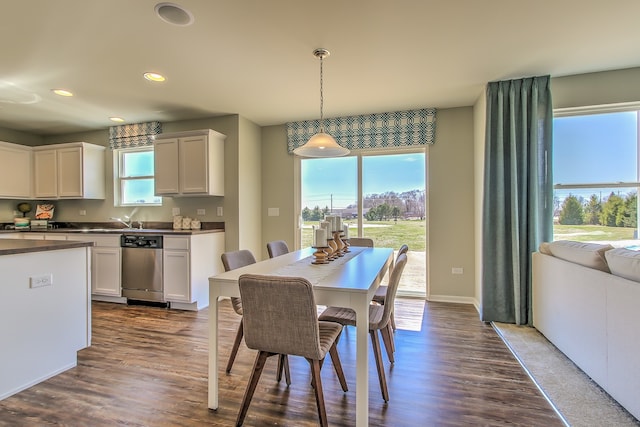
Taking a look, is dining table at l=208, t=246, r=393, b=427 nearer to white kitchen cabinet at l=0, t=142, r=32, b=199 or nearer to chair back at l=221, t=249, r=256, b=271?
chair back at l=221, t=249, r=256, b=271

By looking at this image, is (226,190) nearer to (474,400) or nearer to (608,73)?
(474,400)

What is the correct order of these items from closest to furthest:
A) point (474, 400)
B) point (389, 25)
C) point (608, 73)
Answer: point (474, 400)
point (389, 25)
point (608, 73)

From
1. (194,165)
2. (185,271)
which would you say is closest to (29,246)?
(185,271)

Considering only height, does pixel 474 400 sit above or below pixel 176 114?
below

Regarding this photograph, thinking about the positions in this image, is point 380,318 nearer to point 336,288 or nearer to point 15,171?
point 336,288

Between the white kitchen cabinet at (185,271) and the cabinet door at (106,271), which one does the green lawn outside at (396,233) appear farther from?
the cabinet door at (106,271)

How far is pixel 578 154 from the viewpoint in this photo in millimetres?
3207

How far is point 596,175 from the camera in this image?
10.4ft

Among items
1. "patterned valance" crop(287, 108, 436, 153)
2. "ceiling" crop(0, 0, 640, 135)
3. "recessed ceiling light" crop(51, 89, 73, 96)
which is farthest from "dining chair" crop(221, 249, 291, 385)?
"recessed ceiling light" crop(51, 89, 73, 96)

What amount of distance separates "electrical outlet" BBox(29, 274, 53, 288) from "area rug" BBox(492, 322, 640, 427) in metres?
3.32

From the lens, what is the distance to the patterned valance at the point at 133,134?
4531mm

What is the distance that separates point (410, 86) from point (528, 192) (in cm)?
158

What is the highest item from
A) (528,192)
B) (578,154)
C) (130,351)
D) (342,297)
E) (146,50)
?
(146,50)

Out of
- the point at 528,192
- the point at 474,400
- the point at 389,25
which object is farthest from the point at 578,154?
the point at 474,400
